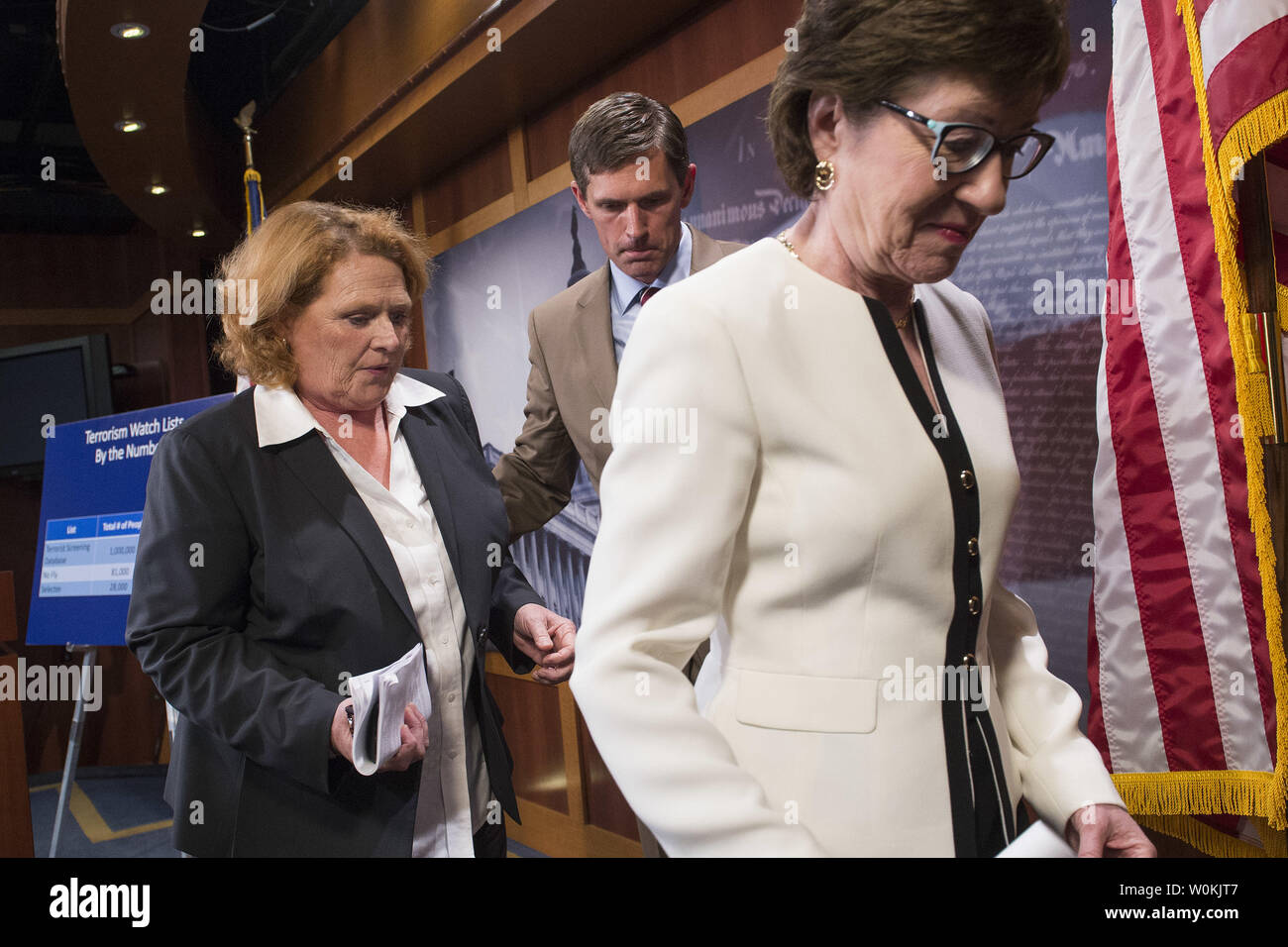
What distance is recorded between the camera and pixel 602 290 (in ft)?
5.70

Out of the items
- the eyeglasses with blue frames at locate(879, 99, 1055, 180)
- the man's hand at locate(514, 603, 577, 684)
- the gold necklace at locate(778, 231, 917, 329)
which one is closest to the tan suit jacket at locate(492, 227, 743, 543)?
the man's hand at locate(514, 603, 577, 684)

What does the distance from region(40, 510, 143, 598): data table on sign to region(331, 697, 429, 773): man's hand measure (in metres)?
1.81

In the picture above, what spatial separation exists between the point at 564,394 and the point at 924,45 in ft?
3.46

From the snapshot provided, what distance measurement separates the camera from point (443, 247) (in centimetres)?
250

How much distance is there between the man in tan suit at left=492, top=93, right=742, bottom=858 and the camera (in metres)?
1.57

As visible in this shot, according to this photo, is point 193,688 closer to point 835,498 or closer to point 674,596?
point 674,596

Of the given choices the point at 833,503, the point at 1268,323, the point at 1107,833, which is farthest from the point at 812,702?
the point at 1268,323

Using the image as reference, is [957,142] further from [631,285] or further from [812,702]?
[631,285]

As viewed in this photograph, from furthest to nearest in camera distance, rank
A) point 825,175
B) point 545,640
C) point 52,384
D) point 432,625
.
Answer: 1. point 52,384
2. point 545,640
3. point 432,625
4. point 825,175

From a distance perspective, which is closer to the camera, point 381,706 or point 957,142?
point 957,142

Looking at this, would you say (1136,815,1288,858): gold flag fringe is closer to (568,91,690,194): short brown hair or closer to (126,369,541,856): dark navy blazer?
(126,369,541,856): dark navy blazer

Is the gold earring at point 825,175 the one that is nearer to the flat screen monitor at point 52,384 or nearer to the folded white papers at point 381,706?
the folded white papers at point 381,706

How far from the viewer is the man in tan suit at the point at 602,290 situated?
157 centimetres
